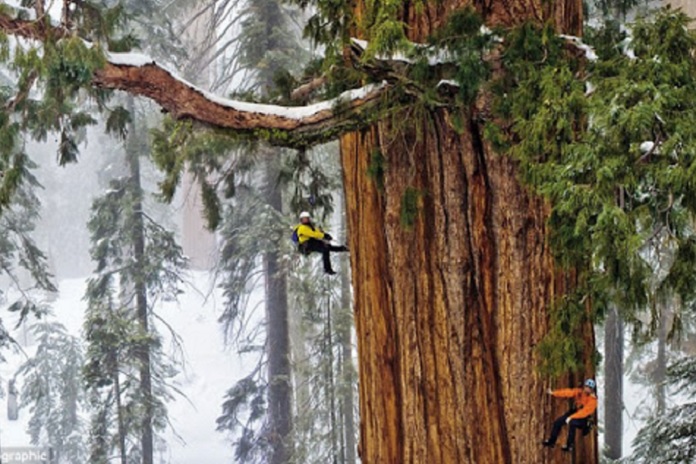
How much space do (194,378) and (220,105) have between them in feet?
79.2

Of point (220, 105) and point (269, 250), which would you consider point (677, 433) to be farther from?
point (269, 250)

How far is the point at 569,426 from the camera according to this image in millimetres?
3816

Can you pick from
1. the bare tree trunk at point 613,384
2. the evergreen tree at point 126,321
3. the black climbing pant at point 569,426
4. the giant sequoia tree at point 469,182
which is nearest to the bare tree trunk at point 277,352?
the evergreen tree at point 126,321

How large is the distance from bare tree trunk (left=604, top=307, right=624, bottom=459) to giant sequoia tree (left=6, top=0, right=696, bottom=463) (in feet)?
36.1

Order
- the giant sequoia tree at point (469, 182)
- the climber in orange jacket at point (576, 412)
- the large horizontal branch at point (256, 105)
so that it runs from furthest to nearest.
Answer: the climber in orange jacket at point (576, 412) → the large horizontal branch at point (256, 105) → the giant sequoia tree at point (469, 182)

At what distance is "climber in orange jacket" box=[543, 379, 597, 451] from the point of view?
3760mm

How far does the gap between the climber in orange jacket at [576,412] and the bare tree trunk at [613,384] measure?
1106 centimetres

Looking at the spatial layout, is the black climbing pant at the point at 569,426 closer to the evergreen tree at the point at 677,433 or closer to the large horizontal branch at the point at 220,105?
the large horizontal branch at the point at 220,105

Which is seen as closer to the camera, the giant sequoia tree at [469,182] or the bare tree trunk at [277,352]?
the giant sequoia tree at [469,182]

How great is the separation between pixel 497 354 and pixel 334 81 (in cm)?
142

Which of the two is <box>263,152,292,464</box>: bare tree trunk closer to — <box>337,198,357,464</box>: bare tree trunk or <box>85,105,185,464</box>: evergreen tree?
<box>337,198,357,464</box>: bare tree trunk

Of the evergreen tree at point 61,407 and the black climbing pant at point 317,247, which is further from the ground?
the black climbing pant at point 317,247

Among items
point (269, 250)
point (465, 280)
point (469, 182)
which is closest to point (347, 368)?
point (269, 250)

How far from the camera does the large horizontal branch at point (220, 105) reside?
11.8 ft
